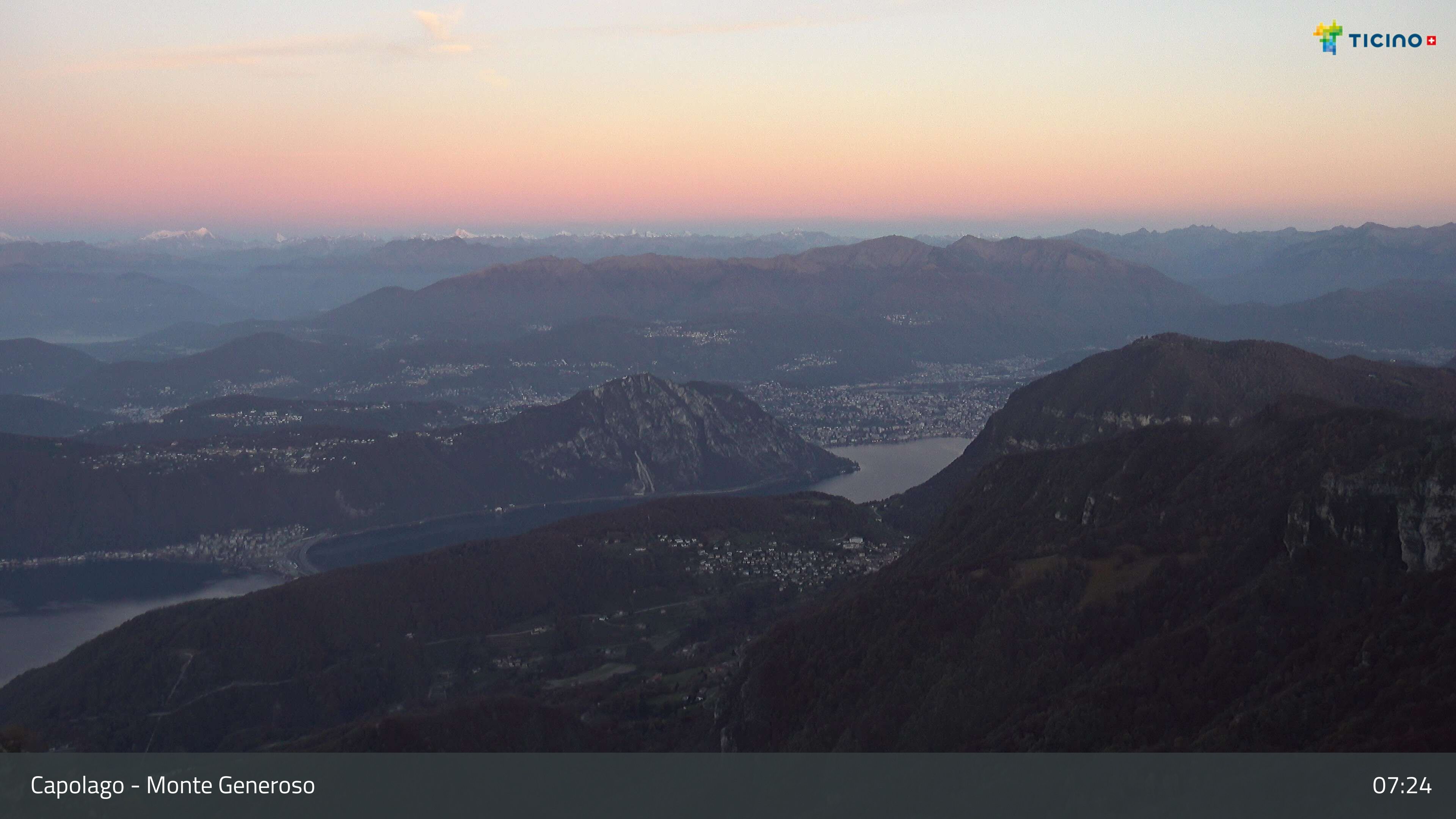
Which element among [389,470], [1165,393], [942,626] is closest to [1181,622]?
[942,626]

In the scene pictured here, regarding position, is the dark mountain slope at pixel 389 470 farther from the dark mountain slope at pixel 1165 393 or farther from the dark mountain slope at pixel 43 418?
the dark mountain slope at pixel 43 418

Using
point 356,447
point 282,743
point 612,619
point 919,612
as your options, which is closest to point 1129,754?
point 919,612

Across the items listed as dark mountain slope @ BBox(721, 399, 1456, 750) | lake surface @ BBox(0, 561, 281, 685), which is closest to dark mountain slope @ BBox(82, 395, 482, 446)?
lake surface @ BBox(0, 561, 281, 685)

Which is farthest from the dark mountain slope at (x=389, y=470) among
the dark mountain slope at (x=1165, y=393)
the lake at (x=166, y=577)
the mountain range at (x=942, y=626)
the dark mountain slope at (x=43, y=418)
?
the mountain range at (x=942, y=626)

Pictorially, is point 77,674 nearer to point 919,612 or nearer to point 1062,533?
point 919,612

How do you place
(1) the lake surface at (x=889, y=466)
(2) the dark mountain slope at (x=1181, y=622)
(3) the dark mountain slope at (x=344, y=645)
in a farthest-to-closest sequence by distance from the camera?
(1) the lake surface at (x=889, y=466)
(3) the dark mountain slope at (x=344, y=645)
(2) the dark mountain slope at (x=1181, y=622)

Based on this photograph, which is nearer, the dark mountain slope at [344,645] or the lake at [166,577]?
the dark mountain slope at [344,645]

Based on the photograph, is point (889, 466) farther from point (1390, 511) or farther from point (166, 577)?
point (1390, 511)

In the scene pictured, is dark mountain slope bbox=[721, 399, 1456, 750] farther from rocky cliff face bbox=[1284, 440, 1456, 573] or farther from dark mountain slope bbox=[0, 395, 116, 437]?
dark mountain slope bbox=[0, 395, 116, 437]
